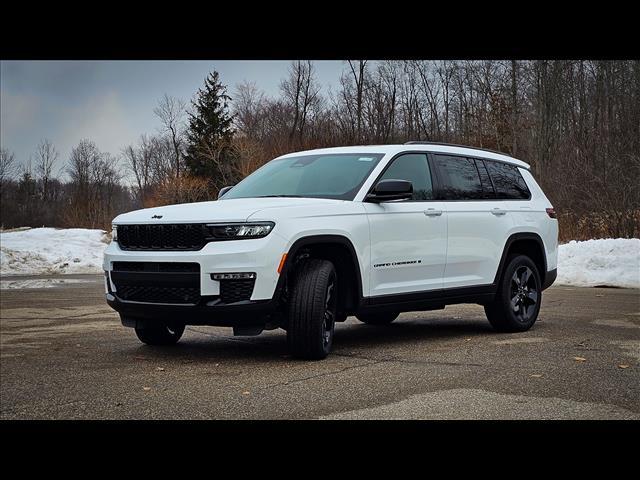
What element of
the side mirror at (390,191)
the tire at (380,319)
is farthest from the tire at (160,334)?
the tire at (380,319)

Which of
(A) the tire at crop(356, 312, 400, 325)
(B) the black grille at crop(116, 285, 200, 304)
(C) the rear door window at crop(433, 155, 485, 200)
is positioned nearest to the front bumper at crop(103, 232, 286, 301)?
(B) the black grille at crop(116, 285, 200, 304)

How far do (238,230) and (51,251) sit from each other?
64.1 ft

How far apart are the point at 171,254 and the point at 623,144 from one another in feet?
62.5

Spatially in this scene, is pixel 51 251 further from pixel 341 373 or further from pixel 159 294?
pixel 341 373

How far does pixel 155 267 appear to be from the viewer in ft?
22.2

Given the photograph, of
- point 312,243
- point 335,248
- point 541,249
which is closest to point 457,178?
point 541,249

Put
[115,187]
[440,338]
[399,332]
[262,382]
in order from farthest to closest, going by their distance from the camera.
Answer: [115,187] < [399,332] < [440,338] < [262,382]

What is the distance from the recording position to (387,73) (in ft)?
112

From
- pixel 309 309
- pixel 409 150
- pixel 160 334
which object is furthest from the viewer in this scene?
pixel 409 150

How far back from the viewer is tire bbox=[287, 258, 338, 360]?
6715 millimetres

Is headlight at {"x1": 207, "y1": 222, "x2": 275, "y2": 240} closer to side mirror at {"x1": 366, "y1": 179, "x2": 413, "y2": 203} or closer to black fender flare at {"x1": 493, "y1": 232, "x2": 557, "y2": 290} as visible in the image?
side mirror at {"x1": 366, "y1": 179, "x2": 413, "y2": 203}

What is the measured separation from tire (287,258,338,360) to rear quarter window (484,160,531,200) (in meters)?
3.27
